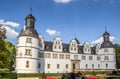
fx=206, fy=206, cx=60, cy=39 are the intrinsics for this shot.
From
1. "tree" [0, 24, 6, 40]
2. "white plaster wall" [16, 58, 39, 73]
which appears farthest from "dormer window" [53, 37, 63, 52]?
"tree" [0, 24, 6, 40]

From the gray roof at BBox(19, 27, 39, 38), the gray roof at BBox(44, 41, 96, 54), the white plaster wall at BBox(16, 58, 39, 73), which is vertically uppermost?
the gray roof at BBox(19, 27, 39, 38)

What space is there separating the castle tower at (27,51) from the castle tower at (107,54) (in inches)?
912

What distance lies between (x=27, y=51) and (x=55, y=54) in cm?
1085

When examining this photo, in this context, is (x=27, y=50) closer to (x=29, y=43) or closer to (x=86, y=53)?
(x=29, y=43)

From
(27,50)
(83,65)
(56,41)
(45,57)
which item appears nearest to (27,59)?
(27,50)

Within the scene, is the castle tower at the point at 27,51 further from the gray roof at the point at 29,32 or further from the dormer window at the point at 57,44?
the dormer window at the point at 57,44

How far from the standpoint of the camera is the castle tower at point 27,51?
48.4 metres

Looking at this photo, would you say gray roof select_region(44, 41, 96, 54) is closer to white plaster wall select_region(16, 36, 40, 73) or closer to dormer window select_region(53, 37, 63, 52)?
dormer window select_region(53, 37, 63, 52)

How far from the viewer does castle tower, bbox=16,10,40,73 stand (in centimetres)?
4844

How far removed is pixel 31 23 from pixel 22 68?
11.6 meters

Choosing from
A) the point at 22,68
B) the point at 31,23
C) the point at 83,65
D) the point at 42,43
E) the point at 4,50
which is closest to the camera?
the point at 4,50

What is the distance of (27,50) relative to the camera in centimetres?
4938

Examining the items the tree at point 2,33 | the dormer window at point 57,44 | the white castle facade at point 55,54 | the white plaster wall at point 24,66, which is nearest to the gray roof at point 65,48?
the white castle facade at point 55,54

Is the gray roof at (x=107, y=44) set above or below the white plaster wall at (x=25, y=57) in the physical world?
above
